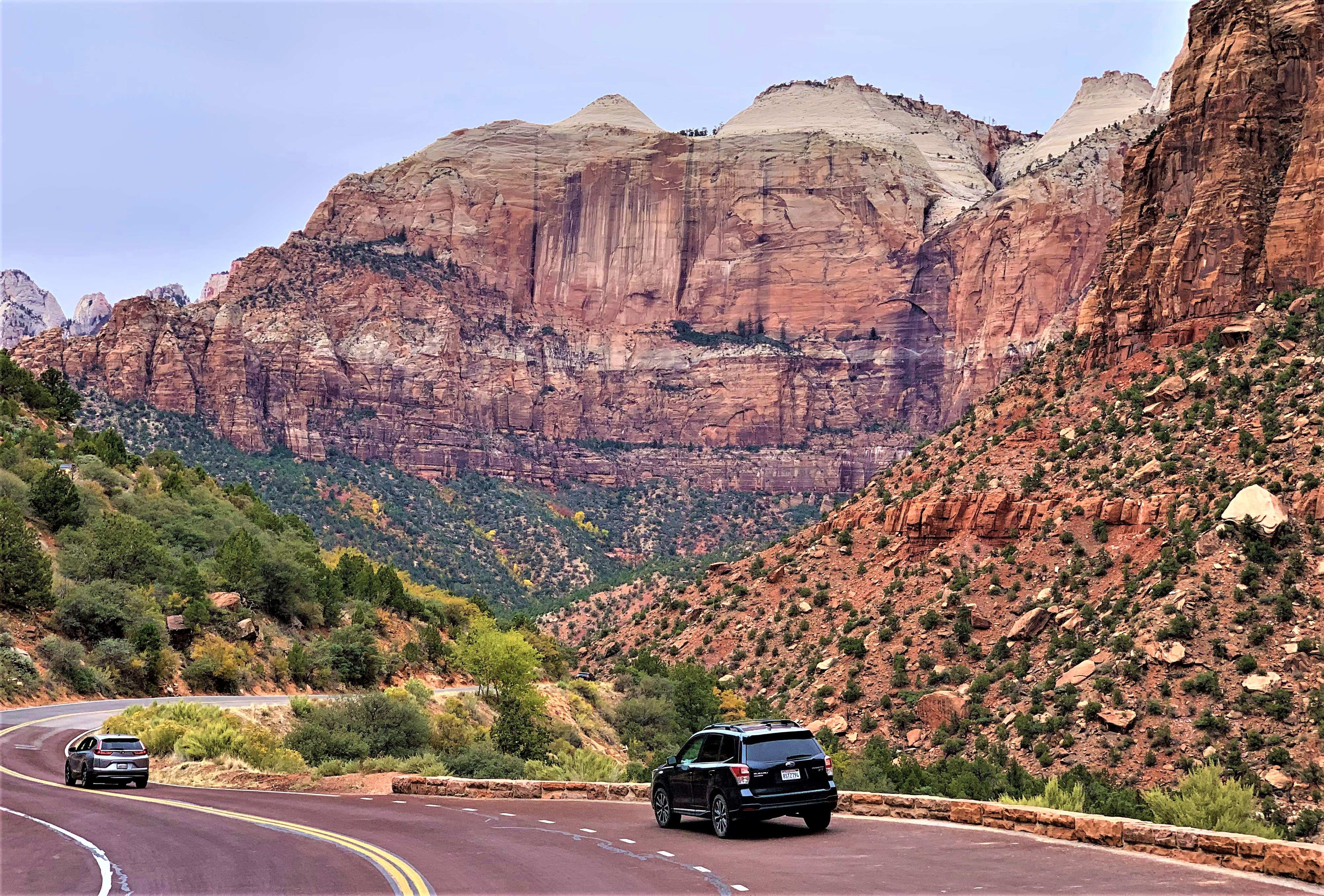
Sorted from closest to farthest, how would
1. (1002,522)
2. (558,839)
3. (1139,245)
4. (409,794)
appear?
(558,839) → (409,794) → (1002,522) → (1139,245)

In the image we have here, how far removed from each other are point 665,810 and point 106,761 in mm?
13131

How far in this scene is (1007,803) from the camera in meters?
16.9

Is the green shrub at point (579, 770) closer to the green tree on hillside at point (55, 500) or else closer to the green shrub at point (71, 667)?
the green shrub at point (71, 667)

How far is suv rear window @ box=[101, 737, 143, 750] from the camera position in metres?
24.2

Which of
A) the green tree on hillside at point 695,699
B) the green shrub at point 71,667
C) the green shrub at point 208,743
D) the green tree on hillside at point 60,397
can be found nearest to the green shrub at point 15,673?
the green shrub at point 71,667

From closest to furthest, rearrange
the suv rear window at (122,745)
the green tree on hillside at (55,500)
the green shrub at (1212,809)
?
the green shrub at (1212,809), the suv rear window at (122,745), the green tree on hillside at (55,500)

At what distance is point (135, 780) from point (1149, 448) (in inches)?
1750

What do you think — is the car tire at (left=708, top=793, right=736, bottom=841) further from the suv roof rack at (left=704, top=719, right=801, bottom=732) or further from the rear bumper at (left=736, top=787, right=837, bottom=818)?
the suv roof rack at (left=704, top=719, right=801, bottom=732)

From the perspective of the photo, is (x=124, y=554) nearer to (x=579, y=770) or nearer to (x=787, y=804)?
(x=579, y=770)

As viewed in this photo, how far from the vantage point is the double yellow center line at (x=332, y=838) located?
42.1 ft

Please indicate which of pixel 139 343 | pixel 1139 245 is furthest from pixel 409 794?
pixel 139 343

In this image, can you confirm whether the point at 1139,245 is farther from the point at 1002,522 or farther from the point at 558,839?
the point at 558,839

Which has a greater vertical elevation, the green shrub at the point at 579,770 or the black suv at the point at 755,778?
the black suv at the point at 755,778

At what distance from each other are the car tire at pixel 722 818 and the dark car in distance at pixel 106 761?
1413cm
